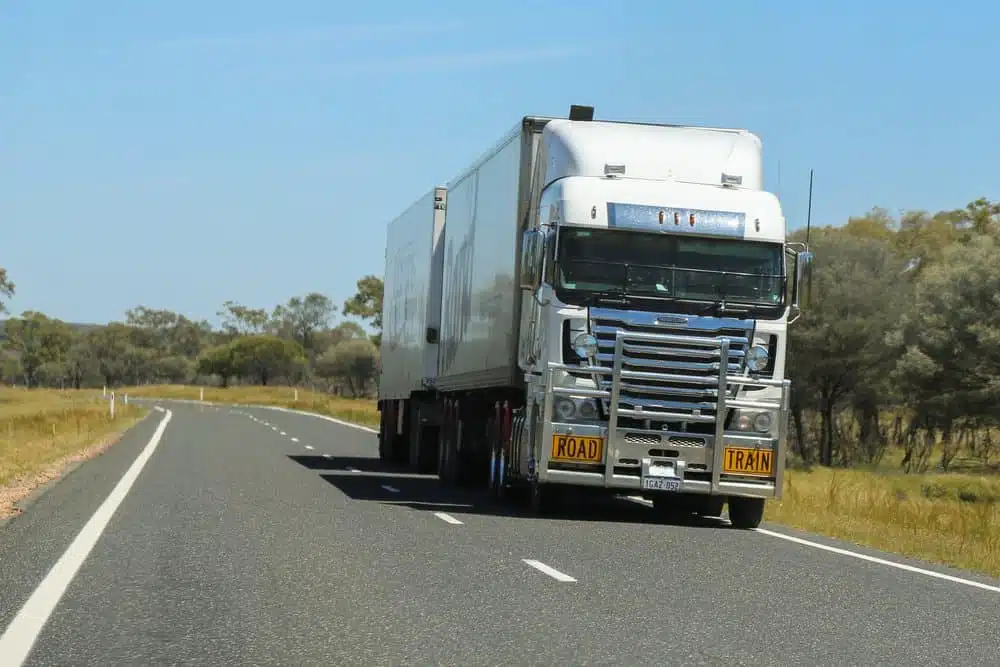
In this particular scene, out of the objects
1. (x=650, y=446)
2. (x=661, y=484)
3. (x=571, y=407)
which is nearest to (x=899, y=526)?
(x=661, y=484)

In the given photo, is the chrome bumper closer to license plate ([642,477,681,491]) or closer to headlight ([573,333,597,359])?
license plate ([642,477,681,491])

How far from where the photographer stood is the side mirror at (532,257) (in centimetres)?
1727

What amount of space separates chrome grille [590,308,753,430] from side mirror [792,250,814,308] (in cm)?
60

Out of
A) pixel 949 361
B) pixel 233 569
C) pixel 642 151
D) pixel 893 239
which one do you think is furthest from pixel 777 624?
pixel 893 239

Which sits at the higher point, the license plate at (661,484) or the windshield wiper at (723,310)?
the windshield wiper at (723,310)

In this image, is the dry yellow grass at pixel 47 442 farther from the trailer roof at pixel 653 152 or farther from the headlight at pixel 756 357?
the headlight at pixel 756 357

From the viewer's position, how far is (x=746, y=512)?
18031 mm

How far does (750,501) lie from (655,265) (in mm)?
2800

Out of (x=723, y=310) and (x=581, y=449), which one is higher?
(x=723, y=310)

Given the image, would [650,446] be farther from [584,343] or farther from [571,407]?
[584,343]

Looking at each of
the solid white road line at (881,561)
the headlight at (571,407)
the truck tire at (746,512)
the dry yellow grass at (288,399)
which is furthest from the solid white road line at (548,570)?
the dry yellow grass at (288,399)

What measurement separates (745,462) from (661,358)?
4.64ft

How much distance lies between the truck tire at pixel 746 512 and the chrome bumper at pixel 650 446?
2.13 feet

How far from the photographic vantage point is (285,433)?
4625 centimetres
